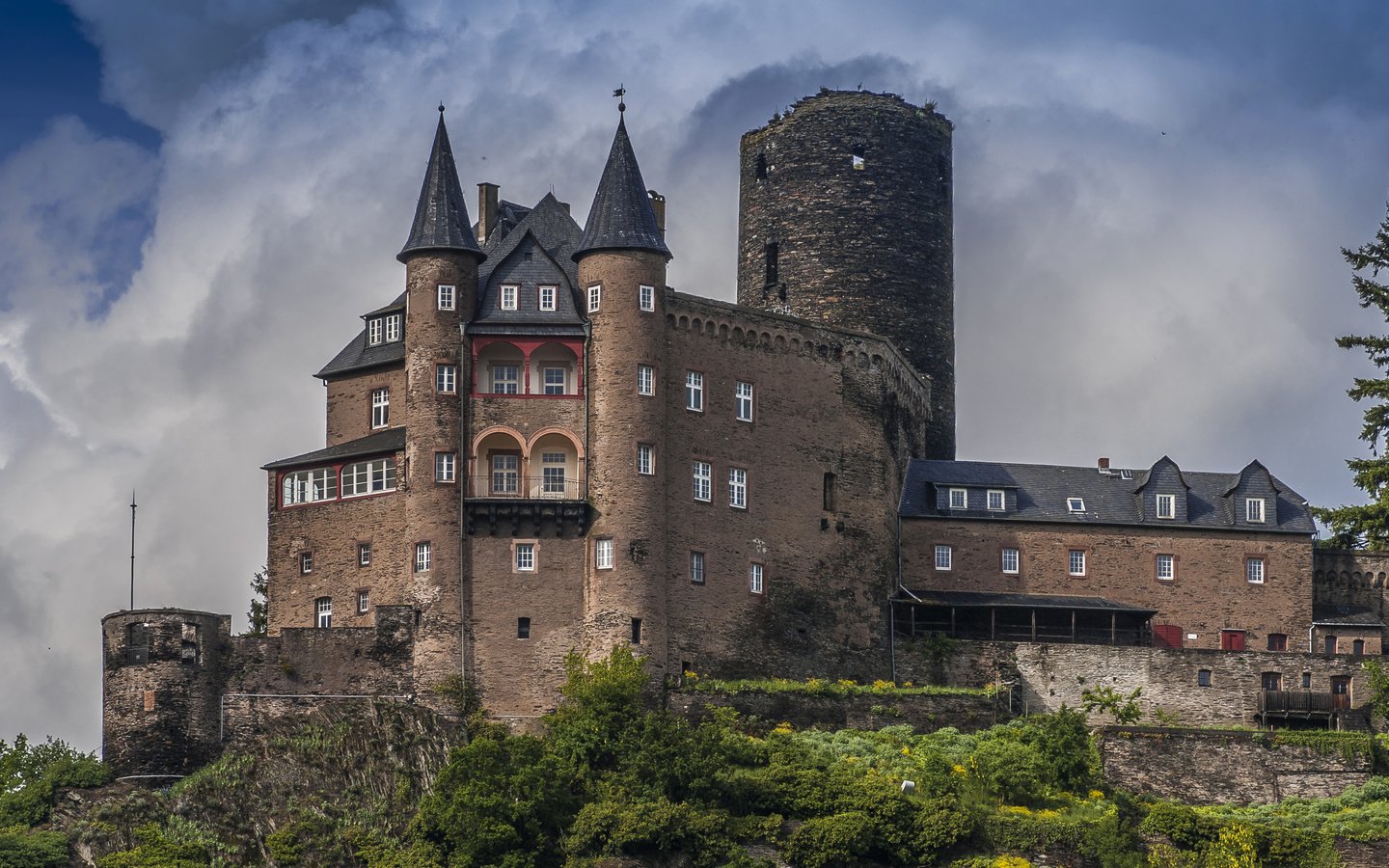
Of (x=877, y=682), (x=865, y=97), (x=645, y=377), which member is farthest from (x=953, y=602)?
(x=865, y=97)

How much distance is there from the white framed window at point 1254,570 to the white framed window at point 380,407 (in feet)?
92.0

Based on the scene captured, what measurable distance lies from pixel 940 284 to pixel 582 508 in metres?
22.6

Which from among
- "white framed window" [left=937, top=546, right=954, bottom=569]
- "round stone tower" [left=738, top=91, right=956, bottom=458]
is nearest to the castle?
"white framed window" [left=937, top=546, right=954, bottom=569]

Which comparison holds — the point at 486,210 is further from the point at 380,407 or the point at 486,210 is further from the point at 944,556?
the point at 944,556

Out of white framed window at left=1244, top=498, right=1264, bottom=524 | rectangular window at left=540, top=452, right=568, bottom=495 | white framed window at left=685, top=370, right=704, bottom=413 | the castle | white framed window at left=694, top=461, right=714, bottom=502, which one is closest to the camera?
the castle

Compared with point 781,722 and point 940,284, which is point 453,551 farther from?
point 940,284

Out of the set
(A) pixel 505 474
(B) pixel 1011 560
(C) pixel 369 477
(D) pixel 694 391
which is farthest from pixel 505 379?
(B) pixel 1011 560

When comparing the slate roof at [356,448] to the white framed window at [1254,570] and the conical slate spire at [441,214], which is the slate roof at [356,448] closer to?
the conical slate spire at [441,214]

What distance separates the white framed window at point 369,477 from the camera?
86.8 meters

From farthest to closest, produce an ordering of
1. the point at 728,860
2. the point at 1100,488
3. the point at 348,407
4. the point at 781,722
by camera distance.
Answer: the point at 1100,488 → the point at 348,407 → the point at 781,722 → the point at 728,860

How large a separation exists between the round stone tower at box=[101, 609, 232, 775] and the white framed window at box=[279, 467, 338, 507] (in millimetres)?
9733

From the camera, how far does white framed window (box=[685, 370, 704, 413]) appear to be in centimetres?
8719

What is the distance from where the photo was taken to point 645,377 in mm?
85500

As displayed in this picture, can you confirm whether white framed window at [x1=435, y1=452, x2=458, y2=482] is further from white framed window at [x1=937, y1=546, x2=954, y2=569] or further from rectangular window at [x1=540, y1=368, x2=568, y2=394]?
white framed window at [x1=937, y1=546, x2=954, y2=569]
